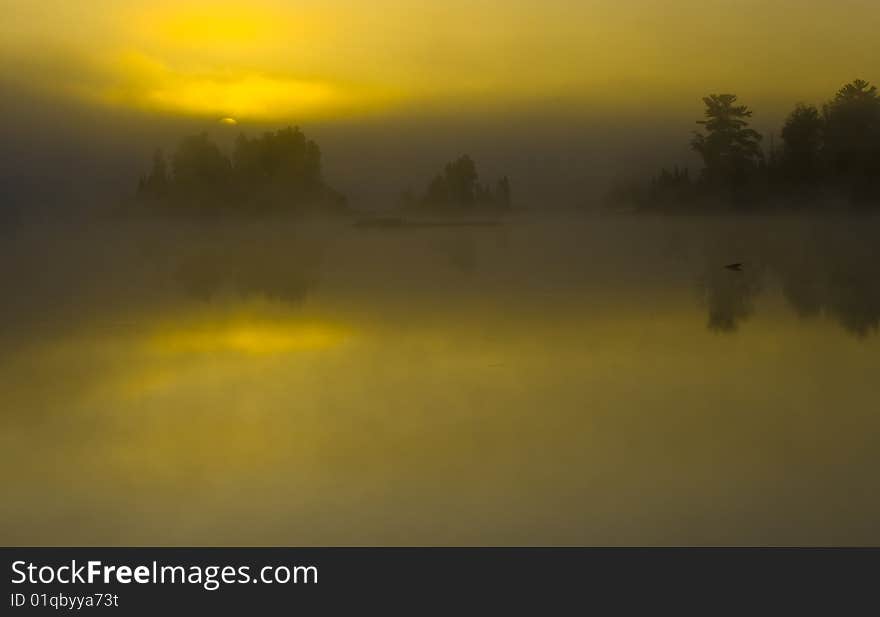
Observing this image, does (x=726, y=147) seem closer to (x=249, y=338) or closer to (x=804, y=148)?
(x=804, y=148)

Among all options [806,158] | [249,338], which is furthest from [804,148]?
[249,338]

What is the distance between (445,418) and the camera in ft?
17.0

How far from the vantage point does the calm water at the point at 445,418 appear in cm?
374

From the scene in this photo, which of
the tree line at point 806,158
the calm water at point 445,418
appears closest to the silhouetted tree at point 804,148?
the tree line at point 806,158

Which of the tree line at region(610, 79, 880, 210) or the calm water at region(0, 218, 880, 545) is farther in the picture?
the tree line at region(610, 79, 880, 210)

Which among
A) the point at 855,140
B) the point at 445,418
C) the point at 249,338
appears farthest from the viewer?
the point at 855,140

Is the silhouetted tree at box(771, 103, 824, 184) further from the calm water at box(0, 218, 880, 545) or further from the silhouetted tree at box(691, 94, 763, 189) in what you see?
the calm water at box(0, 218, 880, 545)


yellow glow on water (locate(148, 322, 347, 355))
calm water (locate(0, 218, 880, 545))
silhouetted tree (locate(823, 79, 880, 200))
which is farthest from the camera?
silhouetted tree (locate(823, 79, 880, 200))

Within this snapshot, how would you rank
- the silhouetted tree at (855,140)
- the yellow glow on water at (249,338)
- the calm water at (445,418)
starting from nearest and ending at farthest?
the calm water at (445,418), the yellow glow on water at (249,338), the silhouetted tree at (855,140)

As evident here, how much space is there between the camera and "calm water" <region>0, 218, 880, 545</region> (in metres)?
3.74

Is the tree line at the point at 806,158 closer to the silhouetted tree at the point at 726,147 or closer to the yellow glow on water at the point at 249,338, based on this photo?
the silhouetted tree at the point at 726,147

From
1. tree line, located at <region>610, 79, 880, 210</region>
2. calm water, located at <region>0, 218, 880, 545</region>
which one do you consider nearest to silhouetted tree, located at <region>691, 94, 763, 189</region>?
tree line, located at <region>610, 79, 880, 210</region>

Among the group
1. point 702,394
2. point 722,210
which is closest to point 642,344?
point 702,394

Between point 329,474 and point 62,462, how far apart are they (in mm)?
1111
